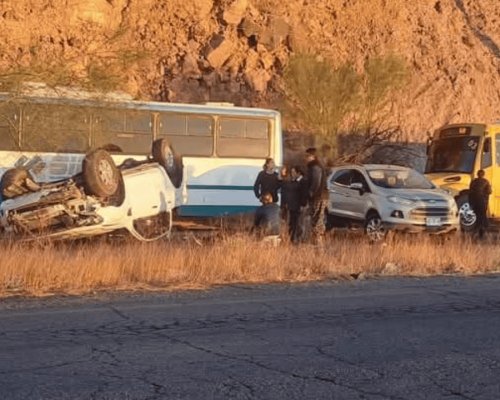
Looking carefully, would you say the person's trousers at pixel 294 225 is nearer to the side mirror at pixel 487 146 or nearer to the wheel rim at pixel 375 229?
the wheel rim at pixel 375 229

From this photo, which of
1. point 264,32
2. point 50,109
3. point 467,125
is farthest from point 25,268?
point 264,32

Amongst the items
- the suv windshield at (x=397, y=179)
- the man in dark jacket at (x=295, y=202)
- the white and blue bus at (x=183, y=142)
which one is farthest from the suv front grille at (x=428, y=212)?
the white and blue bus at (x=183, y=142)

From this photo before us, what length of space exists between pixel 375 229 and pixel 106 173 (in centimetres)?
632

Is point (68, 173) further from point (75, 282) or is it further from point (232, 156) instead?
point (75, 282)

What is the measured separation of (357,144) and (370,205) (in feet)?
41.1

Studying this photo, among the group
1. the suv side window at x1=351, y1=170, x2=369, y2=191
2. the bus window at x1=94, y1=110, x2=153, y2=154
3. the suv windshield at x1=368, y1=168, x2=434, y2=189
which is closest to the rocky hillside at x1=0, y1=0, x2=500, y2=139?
the bus window at x1=94, y1=110, x2=153, y2=154

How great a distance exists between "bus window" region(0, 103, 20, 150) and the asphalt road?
4540 millimetres

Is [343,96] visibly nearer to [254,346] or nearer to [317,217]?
[317,217]

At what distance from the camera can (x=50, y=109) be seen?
14438 millimetres

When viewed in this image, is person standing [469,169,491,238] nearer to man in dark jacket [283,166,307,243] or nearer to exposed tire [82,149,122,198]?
man in dark jacket [283,166,307,243]

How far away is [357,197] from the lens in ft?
68.5

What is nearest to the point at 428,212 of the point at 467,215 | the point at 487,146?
the point at 467,215

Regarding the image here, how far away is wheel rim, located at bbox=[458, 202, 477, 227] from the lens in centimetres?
2270

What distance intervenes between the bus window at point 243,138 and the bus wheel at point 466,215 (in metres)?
5.37
